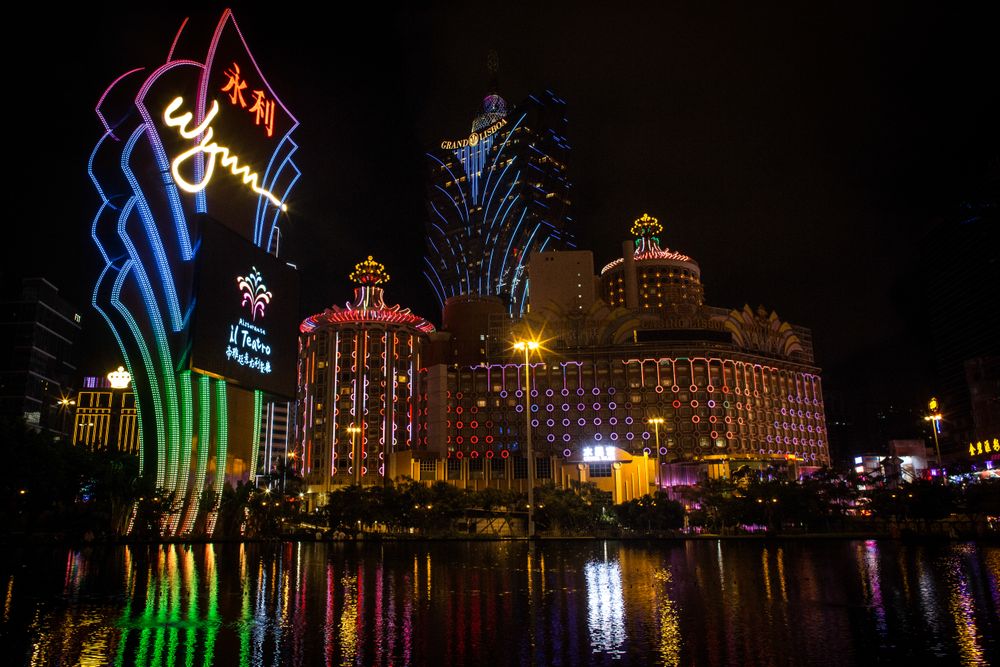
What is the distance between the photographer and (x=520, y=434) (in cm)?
13750

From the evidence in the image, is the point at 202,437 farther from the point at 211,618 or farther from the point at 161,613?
the point at 211,618

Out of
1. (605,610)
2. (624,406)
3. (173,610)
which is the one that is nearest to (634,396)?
(624,406)

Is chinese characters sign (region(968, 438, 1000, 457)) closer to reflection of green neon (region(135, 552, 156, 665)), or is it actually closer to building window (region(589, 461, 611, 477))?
building window (region(589, 461, 611, 477))

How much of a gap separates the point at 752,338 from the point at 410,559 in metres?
121

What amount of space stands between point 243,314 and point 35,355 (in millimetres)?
85034

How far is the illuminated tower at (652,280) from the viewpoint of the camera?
17375 cm

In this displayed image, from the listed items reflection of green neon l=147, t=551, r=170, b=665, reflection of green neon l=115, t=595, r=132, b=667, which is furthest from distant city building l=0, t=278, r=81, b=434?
reflection of green neon l=115, t=595, r=132, b=667

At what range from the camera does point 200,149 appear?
202 feet

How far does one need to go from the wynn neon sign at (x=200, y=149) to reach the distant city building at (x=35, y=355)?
7797cm

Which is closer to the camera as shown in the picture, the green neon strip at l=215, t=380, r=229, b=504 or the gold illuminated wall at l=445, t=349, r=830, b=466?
the green neon strip at l=215, t=380, r=229, b=504

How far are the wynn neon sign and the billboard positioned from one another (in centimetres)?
423

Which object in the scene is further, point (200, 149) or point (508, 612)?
point (200, 149)

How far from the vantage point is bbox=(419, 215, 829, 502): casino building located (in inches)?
5207

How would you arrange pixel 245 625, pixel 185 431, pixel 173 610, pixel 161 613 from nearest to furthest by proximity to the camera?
1. pixel 245 625
2. pixel 161 613
3. pixel 173 610
4. pixel 185 431
